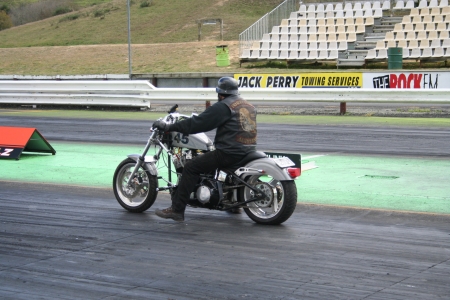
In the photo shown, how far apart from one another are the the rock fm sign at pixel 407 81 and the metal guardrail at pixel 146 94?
3553 mm

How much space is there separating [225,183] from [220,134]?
1.83ft

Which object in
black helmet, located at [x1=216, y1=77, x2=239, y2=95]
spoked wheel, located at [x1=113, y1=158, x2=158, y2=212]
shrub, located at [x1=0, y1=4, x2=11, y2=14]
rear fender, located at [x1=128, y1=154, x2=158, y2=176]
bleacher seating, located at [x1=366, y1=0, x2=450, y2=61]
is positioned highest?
shrub, located at [x1=0, y1=4, x2=11, y2=14]

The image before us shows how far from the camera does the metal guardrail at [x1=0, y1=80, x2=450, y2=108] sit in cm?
2127

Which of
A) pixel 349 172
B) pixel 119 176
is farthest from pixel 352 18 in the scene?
pixel 119 176

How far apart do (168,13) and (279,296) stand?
51.5 meters

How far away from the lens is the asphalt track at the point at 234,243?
5945 millimetres

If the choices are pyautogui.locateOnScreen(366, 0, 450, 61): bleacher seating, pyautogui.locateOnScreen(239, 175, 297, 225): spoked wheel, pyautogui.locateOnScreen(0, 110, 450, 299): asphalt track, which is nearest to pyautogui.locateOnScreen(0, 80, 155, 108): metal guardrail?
pyautogui.locateOnScreen(0, 110, 450, 299): asphalt track

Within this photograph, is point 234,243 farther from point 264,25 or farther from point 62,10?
point 62,10

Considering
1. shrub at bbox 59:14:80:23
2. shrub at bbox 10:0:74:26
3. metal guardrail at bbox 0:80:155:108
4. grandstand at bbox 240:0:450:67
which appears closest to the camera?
metal guardrail at bbox 0:80:155:108

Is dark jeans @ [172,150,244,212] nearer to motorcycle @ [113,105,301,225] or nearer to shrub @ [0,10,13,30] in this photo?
motorcycle @ [113,105,301,225]

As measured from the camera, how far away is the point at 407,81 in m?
24.9

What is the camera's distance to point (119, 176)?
30.2 feet

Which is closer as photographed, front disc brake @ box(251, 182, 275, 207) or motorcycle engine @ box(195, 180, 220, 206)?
front disc brake @ box(251, 182, 275, 207)

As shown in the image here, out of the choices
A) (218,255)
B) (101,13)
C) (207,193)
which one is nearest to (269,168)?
(207,193)
